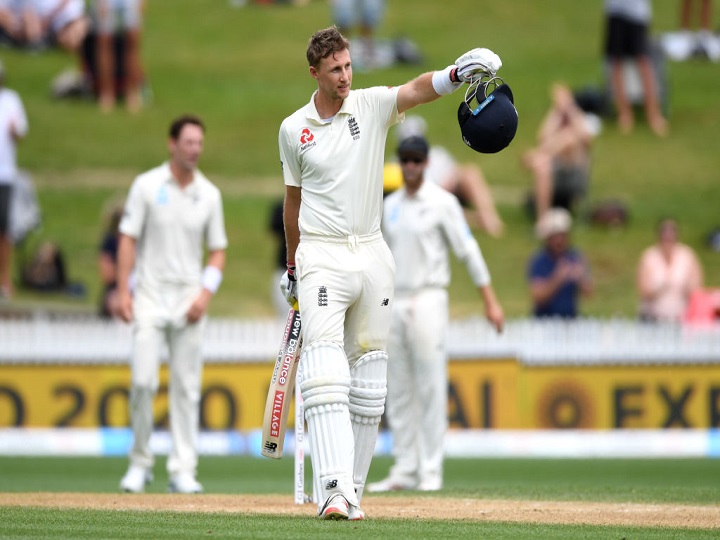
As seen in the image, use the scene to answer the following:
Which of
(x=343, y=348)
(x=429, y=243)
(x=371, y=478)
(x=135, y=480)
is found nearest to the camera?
(x=343, y=348)

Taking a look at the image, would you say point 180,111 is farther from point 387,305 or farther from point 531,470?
point 387,305

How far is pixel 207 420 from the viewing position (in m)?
16.3

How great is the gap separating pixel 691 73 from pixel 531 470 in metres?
18.9

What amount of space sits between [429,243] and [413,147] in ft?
2.58

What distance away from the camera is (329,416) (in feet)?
25.9

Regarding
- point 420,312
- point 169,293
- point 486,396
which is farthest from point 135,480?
point 486,396

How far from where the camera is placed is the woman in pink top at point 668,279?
58.6 feet

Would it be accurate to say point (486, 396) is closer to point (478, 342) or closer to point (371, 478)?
point (478, 342)

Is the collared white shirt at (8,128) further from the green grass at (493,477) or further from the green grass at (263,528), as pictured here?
the green grass at (263,528)

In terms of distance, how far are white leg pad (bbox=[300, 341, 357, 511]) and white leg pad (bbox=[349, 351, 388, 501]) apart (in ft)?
0.93

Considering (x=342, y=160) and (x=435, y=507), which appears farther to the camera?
(x=435, y=507)

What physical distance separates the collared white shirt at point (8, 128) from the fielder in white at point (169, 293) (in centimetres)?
837

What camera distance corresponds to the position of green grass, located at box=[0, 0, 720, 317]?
22891 mm

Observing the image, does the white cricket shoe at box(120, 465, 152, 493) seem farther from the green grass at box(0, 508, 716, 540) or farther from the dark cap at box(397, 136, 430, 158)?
the dark cap at box(397, 136, 430, 158)
